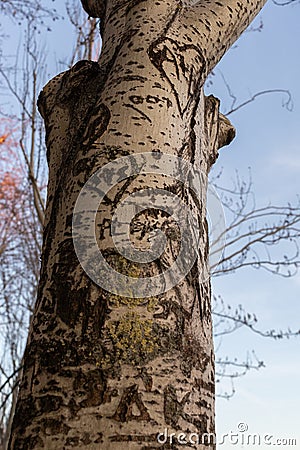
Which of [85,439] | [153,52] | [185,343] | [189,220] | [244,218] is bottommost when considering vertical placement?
[85,439]

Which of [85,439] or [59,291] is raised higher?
[59,291]

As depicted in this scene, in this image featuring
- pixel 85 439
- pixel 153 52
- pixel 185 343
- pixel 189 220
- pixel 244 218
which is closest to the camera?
pixel 85 439

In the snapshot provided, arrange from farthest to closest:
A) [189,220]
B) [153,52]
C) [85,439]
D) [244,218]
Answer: [244,218] → [153,52] → [189,220] → [85,439]

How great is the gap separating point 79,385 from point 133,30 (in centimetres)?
71

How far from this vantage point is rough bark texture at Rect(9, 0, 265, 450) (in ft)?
2.10

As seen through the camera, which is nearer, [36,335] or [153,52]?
[36,335]

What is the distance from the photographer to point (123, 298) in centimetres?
70

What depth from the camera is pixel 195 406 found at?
69 cm

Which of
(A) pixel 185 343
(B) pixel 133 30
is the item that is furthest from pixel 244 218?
(A) pixel 185 343

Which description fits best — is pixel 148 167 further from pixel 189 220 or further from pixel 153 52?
pixel 153 52

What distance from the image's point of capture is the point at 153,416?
0.63m

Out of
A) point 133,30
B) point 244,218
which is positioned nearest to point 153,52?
point 133,30

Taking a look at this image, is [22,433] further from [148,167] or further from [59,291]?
[148,167]

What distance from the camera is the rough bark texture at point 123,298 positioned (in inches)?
25.1
